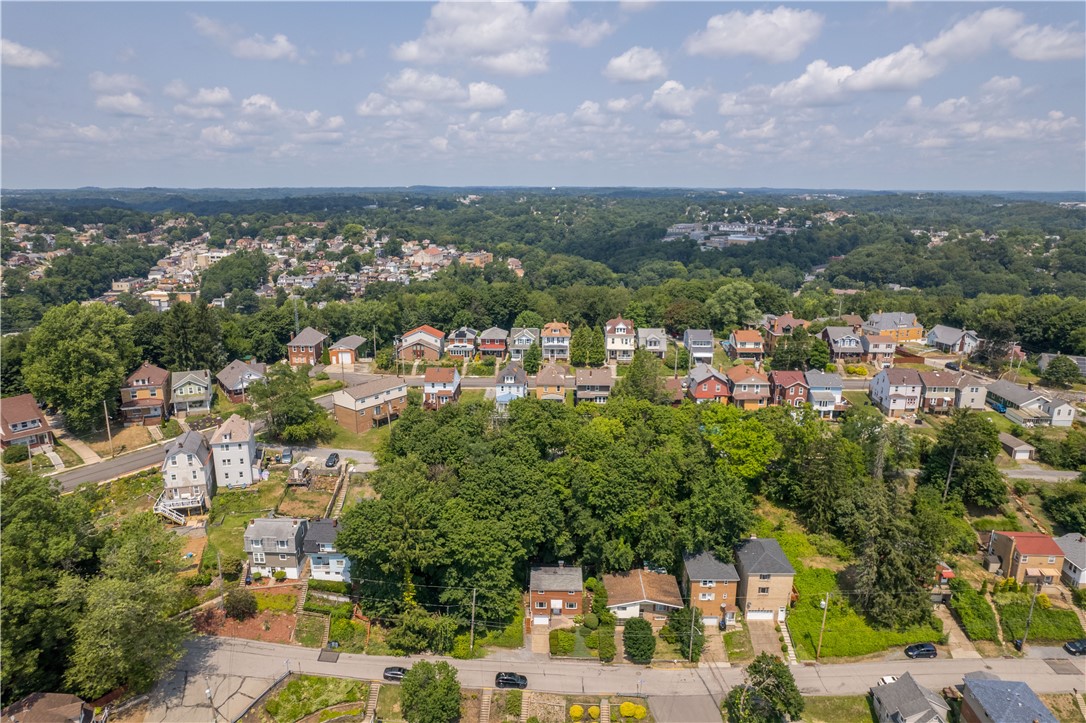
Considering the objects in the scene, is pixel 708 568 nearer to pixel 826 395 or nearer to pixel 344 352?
pixel 826 395

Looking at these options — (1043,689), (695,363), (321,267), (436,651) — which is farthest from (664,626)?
(321,267)

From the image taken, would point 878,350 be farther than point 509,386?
Yes

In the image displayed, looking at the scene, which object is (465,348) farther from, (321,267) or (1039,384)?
(321,267)

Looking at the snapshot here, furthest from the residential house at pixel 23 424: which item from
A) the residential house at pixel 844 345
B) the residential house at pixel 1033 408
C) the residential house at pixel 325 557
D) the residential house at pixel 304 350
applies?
the residential house at pixel 1033 408

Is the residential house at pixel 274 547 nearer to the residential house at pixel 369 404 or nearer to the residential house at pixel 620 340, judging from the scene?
the residential house at pixel 369 404

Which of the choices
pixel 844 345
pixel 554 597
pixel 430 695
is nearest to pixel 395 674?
pixel 430 695

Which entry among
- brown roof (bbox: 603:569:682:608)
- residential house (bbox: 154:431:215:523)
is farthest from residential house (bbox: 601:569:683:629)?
residential house (bbox: 154:431:215:523)
